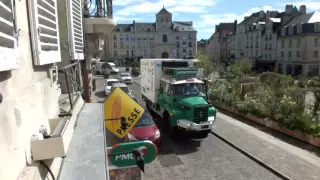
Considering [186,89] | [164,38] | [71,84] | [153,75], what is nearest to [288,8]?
[164,38]

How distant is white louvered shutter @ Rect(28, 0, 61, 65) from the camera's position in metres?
2.79

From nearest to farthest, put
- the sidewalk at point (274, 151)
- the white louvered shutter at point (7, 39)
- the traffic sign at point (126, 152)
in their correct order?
the white louvered shutter at point (7, 39)
the traffic sign at point (126, 152)
the sidewalk at point (274, 151)

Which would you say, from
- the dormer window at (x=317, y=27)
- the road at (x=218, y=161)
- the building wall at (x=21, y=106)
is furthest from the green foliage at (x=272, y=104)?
the dormer window at (x=317, y=27)

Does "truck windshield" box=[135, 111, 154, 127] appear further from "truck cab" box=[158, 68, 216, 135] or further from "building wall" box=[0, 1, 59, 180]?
"building wall" box=[0, 1, 59, 180]

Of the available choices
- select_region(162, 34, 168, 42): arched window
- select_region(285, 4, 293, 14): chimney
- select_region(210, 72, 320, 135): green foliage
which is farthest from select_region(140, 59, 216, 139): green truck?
select_region(162, 34, 168, 42): arched window

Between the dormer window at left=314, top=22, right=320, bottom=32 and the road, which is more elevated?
the dormer window at left=314, top=22, right=320, bottom=32

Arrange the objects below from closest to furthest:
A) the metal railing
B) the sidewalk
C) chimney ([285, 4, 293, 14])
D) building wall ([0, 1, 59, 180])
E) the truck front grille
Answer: building wall ([0, 1, 59, 180])
the metal railing
the sidewalk
the truck front grille
chimney ([285, 4, 293, 14])

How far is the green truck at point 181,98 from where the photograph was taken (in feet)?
43.7

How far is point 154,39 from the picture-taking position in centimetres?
8838

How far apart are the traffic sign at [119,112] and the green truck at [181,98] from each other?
5884 millimetres

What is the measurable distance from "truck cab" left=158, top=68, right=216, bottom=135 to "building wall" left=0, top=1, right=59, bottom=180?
34.3ft

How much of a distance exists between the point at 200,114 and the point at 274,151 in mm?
3911

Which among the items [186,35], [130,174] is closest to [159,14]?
[186,35]

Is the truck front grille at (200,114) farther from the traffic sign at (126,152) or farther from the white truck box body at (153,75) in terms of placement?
the traffic sign at (126,152)
